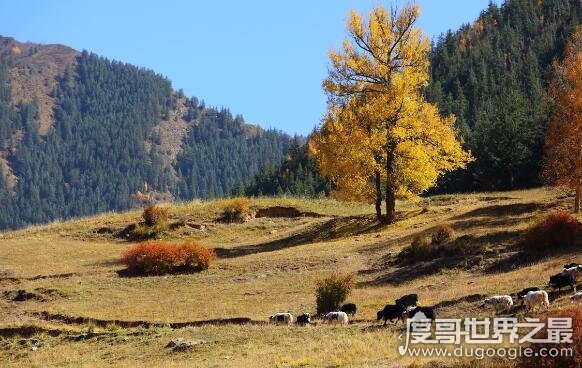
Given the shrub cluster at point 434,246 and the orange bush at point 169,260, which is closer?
the shrub cluster at point 434,246

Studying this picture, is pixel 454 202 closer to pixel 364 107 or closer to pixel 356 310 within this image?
pixel 364 107

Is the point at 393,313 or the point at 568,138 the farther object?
the point at 568,138

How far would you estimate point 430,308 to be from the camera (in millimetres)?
20547

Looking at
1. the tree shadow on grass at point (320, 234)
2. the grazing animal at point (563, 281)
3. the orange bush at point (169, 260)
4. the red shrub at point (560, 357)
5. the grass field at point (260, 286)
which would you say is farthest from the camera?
the tree shadow on grass at point (320, 234)

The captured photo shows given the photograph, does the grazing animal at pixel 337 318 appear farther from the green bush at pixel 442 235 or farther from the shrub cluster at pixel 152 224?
the shrub cluster at pixel 152 224

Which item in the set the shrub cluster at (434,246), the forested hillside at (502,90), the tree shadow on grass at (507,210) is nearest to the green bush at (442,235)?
the shrub cluster at (434,246)

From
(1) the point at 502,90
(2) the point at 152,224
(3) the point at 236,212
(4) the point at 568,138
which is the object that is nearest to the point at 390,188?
(4) the point at 568,138

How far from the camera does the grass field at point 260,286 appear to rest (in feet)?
67.5

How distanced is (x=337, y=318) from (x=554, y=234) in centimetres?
1209

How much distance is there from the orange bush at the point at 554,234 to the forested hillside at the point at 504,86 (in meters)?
46.1

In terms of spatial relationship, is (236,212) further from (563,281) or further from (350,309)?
(563,281)

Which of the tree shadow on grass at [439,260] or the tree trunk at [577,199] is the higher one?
the tree trunk at [577,199]

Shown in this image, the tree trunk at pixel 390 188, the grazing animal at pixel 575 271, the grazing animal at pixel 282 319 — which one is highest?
the tree trunk at pixel 390 188

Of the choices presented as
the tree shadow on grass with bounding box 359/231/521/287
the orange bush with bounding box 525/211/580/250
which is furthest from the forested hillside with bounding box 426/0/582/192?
the orange bush with bounding box 525/211/580/250
